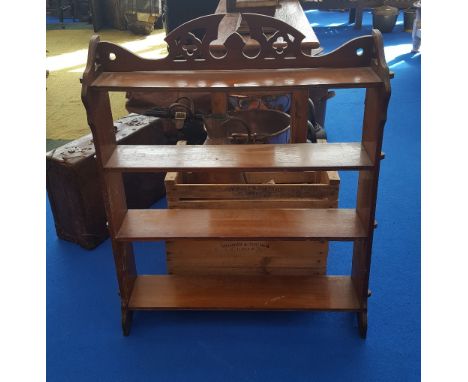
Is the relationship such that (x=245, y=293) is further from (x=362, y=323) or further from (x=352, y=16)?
(x=352, y=16)

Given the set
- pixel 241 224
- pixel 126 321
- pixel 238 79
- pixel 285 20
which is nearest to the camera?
pixel 238 79

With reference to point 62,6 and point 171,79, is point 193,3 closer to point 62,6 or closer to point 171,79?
point 171,79

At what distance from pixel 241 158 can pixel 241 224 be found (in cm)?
33

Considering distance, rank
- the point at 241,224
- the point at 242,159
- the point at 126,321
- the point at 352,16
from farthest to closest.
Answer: the point at 352,16, the point at 126,321, the point at 241,224, the point at 242,159

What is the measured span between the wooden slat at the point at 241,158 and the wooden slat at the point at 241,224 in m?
0.33

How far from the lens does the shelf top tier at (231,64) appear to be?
1.61m

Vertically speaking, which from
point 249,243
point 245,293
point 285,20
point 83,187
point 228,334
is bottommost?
point 228,334

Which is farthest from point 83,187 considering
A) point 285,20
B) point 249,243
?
point 285,20

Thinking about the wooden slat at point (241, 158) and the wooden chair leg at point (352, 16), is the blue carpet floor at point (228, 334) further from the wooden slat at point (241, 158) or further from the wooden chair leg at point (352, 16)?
the wooden chair leg at point (352, 16)

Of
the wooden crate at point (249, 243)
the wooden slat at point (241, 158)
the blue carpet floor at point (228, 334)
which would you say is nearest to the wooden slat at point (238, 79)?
the wooden slat at point (241, 158)

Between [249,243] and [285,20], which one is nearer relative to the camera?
[249,243]

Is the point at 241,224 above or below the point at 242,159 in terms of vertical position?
below

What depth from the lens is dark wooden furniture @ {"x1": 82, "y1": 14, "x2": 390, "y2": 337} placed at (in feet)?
5.37

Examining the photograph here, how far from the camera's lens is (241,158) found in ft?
5.89
